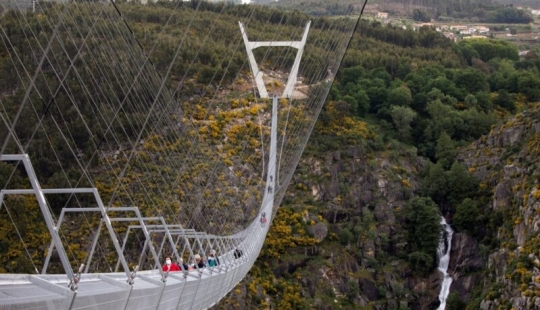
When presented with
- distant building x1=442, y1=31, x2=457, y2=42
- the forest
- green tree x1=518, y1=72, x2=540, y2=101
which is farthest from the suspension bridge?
distant building x1=442, y1=31, x2=457, y2=42

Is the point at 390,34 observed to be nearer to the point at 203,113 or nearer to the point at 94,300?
the point at 203,113

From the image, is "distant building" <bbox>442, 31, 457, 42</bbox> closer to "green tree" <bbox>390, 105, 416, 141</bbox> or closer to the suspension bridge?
the suspension bridge

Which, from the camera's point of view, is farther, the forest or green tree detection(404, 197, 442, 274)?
green tree detection(404, 197, 442, 274)

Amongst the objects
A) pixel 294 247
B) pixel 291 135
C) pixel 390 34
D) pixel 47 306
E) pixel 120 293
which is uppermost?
pixel 47 306

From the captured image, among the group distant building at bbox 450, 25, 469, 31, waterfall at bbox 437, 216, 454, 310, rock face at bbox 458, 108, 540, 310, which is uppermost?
rock face at bbox 458, 108, 540, 310

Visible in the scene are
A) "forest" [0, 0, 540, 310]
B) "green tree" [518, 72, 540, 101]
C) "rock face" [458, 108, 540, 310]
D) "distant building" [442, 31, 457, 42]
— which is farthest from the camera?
"distant building" [442, 31, 457, 42]

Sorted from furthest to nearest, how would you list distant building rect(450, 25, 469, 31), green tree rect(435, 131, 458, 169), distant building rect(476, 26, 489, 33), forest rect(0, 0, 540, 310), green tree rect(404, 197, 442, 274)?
distant building rect(450, 25, 469, 31)
distant building rect(476, 26, 489, 33)
green tree rect(435, 131, 458, 169)
green tree rect(404, 197, 442, 274)
forest rect(0, 0, 540, 310)

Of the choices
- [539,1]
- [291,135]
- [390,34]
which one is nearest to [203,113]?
[291,135]
